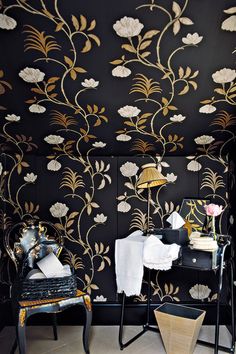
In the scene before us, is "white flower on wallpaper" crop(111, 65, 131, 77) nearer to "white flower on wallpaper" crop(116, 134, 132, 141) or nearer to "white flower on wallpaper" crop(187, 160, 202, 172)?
"white flower on wallpaper" crop(116, 134, 132, 141)

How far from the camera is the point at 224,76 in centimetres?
256

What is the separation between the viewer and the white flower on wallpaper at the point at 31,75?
2.48 meters

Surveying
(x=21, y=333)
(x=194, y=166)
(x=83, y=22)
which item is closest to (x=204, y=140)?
(x=194, y=166)

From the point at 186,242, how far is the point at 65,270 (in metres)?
0.93

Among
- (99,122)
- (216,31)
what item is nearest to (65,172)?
(99,122)

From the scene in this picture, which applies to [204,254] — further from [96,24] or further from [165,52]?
[96,24]

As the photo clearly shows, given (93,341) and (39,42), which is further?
(93,341)

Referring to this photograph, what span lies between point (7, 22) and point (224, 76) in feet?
4.72

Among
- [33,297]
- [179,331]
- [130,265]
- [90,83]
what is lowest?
[179,331]

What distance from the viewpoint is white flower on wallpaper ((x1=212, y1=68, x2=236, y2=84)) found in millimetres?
2516

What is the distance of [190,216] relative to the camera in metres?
3.22

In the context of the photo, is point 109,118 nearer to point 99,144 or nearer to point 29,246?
point 99,144

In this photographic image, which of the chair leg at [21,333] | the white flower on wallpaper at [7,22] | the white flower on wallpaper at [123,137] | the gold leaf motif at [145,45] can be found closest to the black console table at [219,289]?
the chair leg at [21,333]

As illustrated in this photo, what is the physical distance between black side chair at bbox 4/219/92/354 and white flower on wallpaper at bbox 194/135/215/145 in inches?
55.1
